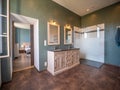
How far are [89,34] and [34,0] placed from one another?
3.72 metres

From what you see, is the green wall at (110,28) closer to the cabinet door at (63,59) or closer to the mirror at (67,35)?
the mirror at (67,35)

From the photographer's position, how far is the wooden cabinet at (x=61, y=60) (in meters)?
2.81

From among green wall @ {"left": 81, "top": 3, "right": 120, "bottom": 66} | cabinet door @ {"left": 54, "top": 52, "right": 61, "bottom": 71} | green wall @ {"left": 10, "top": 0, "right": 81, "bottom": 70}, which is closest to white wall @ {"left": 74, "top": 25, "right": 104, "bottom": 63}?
green wall @ {"left": 81, "top": 3, "right": 120, "bottom": 66}

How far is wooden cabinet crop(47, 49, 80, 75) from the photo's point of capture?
2807 millimetres

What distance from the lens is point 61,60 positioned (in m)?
3.06

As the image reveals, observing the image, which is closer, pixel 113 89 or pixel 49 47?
pixel 113 89

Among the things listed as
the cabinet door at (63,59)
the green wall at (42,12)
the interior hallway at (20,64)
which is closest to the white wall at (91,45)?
the green wall at (42,12)

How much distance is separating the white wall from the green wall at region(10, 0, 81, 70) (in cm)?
163

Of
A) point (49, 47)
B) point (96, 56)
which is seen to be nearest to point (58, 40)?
point (49, 47)

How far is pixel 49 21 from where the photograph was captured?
11.0 ft

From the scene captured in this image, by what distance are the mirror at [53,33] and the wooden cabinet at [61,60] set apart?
0.63m

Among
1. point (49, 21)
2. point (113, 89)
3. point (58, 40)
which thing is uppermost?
point (49, 21)

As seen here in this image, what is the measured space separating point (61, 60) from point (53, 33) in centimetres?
128

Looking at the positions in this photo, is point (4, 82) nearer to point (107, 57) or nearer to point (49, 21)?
point (49, 21)
